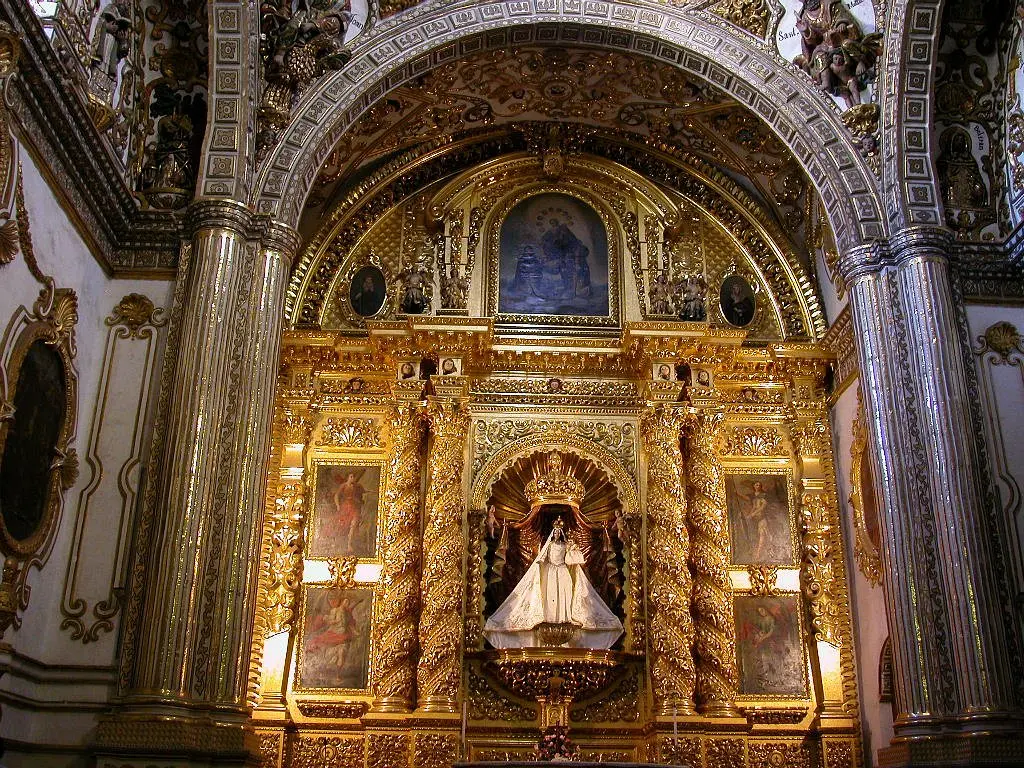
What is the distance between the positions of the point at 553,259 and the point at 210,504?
695cm

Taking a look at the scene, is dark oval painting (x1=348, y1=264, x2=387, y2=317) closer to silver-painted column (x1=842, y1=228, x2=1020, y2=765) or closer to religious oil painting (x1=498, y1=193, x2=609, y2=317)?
religious oil painting (x1=498, y1=193, x2=609, y2=317)

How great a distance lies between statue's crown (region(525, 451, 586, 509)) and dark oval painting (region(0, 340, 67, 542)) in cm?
577

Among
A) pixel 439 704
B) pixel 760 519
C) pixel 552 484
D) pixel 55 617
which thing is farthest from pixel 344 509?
pixel 760 519

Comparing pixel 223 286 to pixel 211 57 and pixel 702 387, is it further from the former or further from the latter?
pixel 702 387

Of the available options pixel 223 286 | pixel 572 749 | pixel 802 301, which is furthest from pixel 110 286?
pixel 802 301

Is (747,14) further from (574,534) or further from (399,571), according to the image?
(399,571)

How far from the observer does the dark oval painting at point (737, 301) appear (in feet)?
46.6

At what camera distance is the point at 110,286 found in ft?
33.3

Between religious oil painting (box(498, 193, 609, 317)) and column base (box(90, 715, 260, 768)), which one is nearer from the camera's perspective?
column base (box(90, 715, 260, 768))

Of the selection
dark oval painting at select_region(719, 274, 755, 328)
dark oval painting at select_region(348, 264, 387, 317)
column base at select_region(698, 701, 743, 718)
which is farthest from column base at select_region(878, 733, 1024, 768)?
dark oval painting at select_region(348, 264, 387, 317)

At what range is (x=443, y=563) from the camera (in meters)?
12.2

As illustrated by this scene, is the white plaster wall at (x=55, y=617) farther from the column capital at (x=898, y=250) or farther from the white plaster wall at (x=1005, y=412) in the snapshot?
the white plaster wall at (x=1005, y=412)

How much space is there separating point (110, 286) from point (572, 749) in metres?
7.02

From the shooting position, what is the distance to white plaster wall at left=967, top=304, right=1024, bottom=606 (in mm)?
9648
